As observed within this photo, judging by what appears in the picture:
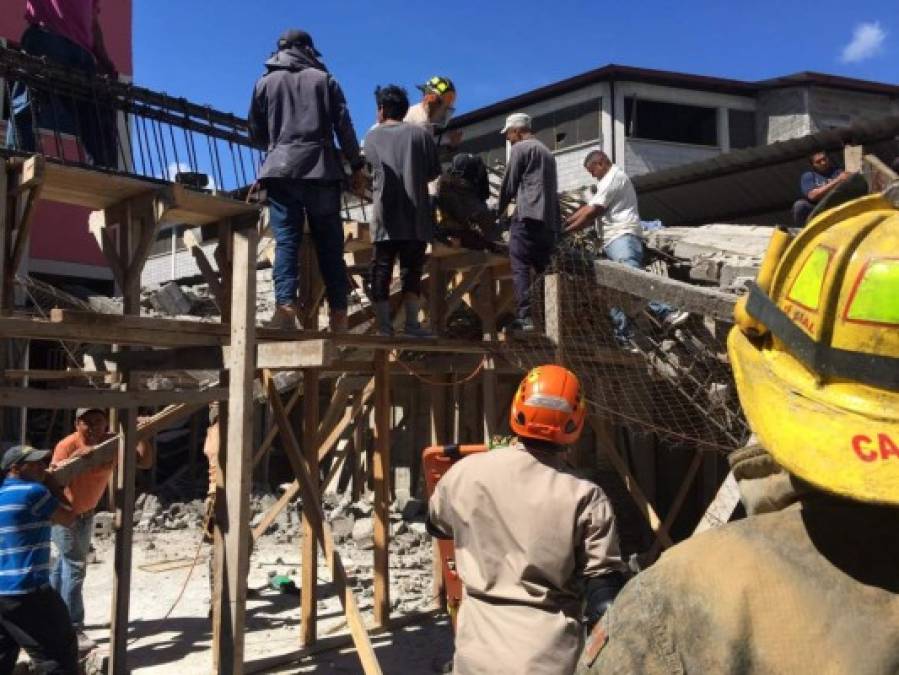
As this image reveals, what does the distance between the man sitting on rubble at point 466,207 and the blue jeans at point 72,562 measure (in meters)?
3.77

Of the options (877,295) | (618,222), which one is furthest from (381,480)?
(877,295)

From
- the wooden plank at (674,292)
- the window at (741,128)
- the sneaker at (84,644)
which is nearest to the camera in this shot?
the wooden plank at (674,292)

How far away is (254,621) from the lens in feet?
25.4

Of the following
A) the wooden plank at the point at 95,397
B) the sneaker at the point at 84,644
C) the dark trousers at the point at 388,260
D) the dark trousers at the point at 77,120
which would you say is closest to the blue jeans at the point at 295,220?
the dark trousers at the point at 388,260

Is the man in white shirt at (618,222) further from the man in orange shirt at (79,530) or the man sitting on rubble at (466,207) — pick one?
the man in orange shirt at (79,530)

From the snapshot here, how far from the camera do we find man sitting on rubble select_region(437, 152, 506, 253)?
6953 mm

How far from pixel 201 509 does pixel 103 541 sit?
205cm

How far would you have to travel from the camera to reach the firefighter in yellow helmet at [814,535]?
124 centimetres

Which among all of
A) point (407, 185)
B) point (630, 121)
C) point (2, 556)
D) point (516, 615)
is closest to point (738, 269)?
point (407, 185)

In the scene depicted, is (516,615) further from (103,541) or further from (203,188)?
(103,541)

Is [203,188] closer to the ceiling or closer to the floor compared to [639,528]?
closer to the ceiling

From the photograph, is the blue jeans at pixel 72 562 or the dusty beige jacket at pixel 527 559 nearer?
the dusty beige jacket at pixel 527 559

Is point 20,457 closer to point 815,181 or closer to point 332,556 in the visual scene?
point 332,556

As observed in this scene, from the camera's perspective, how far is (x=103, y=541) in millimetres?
11586
